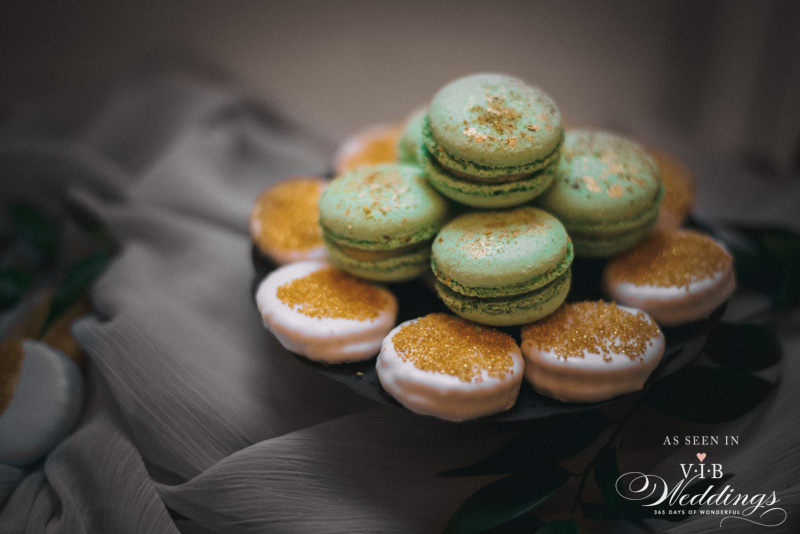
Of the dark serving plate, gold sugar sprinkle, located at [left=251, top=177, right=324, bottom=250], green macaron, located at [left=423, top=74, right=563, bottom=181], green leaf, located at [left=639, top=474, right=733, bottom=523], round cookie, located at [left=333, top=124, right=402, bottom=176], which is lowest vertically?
green leaf, located at [left=639, top=474, right=733, bottom=523]

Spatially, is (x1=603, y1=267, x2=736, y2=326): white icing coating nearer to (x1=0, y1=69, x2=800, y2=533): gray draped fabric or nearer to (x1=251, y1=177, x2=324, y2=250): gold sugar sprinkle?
(x1=0, y1=69, x2=800, y2=533): gray draped fabric

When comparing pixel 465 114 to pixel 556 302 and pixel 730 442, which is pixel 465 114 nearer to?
pixel 556 302

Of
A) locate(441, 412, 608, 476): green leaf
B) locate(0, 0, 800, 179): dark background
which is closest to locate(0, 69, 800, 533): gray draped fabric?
locate(441, 412, 608, 476): green leaf

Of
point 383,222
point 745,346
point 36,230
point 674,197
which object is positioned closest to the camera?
point 383,222

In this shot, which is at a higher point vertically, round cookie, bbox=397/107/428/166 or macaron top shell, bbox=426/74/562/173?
macaron top shell, bbox=426/74/562/173

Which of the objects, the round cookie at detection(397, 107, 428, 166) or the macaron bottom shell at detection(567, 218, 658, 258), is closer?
the macaron bottom shell at detection(567, 218, 658, 258)

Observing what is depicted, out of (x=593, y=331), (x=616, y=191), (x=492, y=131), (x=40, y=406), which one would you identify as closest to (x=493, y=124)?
(x=492, y=131)

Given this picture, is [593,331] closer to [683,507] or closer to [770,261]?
[683,507]
